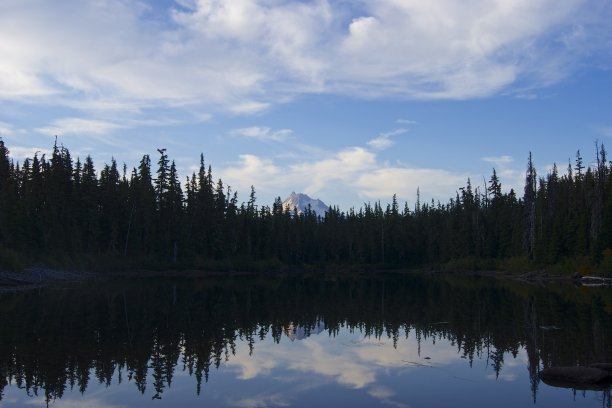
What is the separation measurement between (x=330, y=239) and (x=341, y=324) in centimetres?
10014

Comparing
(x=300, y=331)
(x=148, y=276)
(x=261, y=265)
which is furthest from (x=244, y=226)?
(x=300, y=331)

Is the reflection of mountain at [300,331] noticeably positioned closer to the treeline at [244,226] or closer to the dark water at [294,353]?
the dark water at [294,353]

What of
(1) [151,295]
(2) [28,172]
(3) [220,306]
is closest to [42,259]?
(2) [28,172]

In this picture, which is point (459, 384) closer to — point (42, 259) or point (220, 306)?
point (220, 306)

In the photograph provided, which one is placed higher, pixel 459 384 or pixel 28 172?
pixel 28 172

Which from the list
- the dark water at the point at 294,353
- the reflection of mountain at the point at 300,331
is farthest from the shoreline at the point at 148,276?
the reflection of mountain at the point at 300,331

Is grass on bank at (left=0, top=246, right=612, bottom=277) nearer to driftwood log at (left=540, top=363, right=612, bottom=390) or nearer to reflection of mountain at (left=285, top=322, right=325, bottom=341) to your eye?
reflection of mountain at (left=285, top=322, right=325, bottom=341)

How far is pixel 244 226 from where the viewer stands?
10931 centimetres

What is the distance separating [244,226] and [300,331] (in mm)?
81211

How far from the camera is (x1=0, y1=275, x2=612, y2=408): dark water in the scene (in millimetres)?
16125

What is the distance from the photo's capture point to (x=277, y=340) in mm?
26156

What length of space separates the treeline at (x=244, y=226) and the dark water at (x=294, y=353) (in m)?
31.8

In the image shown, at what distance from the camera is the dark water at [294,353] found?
16.1 metres

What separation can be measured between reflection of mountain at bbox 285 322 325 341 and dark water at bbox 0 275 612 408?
6cm
